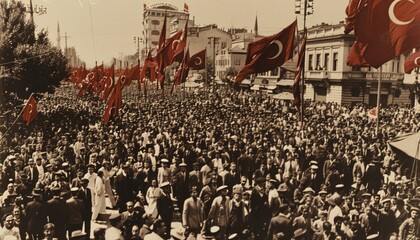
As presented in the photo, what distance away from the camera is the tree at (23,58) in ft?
87.1

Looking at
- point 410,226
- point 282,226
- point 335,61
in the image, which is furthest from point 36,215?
point 335,61

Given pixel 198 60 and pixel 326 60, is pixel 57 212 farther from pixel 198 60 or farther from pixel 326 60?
pixel 326 60

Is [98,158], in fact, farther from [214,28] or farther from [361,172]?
[214,28]

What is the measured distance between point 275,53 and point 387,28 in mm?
5151

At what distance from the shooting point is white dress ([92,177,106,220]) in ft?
31.4

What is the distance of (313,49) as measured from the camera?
46.2 m

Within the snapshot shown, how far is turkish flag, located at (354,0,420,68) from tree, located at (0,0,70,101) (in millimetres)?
23175

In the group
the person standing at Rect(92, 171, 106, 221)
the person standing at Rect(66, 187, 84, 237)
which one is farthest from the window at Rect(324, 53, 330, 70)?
the person standing at Rect(66, 187, 84, 237)

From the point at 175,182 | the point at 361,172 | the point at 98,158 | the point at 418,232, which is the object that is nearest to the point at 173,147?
the point at 98,158

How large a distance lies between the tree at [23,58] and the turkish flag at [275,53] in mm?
18710

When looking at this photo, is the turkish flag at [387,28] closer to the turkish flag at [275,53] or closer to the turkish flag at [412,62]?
the turkish flag at [412,62]

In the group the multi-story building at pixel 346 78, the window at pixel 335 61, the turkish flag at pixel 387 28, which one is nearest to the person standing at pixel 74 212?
the turkish flag at pixel 387 28

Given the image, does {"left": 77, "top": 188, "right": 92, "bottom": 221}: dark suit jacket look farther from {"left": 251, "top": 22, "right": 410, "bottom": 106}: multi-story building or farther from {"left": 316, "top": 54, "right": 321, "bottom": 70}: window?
{"left": 316, "top": 54, "right": 321, "bottom": 70}: window

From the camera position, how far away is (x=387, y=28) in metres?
6.98
